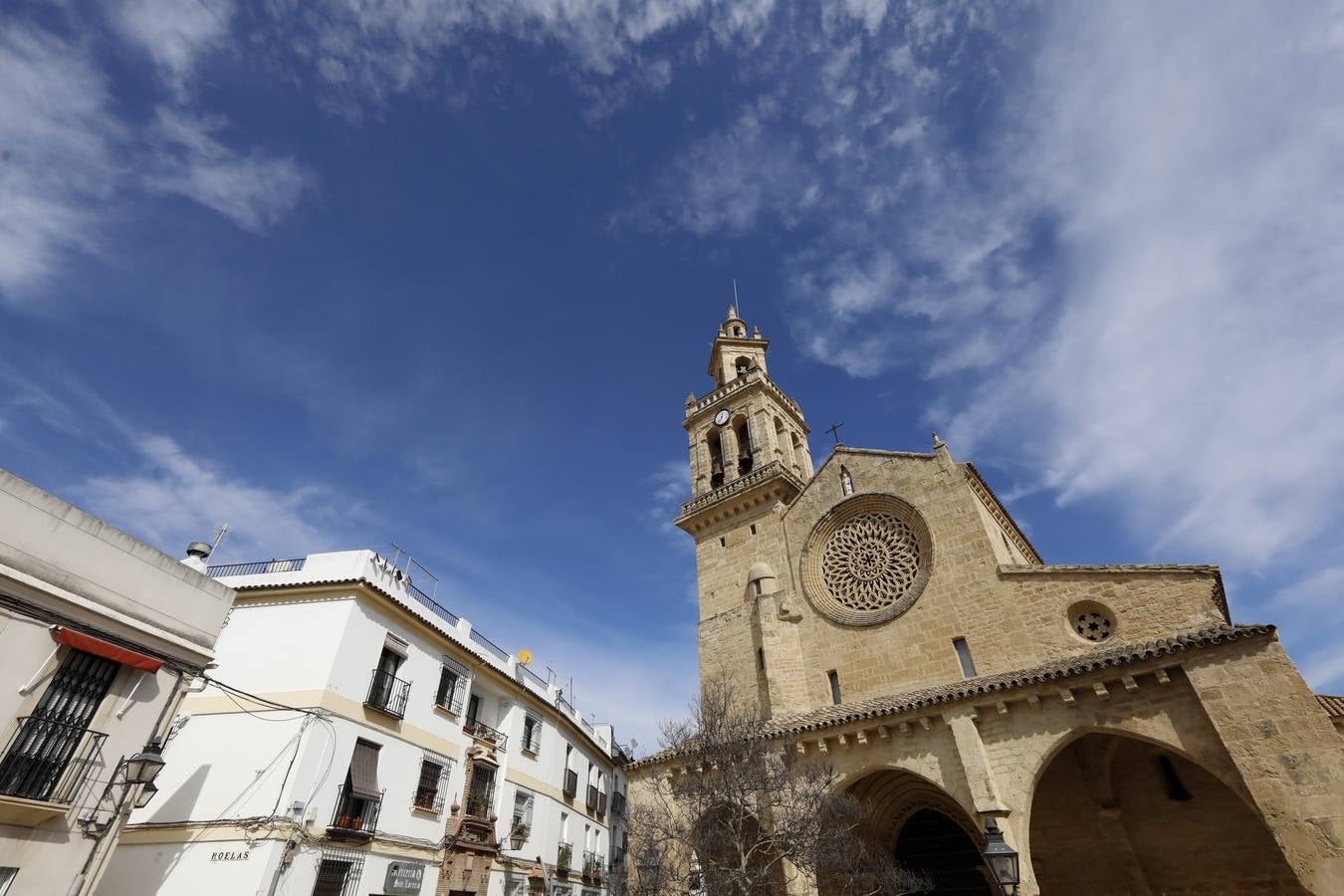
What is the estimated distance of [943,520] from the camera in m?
16.8

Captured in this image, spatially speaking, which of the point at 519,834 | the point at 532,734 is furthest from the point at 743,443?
the point at 519,834

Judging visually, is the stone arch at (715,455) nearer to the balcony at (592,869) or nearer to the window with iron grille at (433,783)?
the balcony at (592,869)

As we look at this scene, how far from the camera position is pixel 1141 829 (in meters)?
13.2

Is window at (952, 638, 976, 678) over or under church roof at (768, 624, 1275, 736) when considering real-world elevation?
over

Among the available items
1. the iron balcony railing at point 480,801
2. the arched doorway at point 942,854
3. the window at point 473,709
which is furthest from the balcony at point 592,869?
the arched doorway at point 942,854

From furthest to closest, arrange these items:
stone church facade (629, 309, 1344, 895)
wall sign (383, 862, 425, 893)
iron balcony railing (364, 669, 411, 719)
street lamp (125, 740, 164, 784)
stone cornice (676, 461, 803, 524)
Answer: stone cornice (676, 461, 803, 524), iron balcony railing (364, 669, 411, 719), wall sign (383, 862, 425, 893), stone church facade (629, 309, 1344, 895), street lamp (125, 740, 164, 784)

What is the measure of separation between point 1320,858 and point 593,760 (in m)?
19.5

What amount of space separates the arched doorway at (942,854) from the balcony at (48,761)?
15154 millimetres

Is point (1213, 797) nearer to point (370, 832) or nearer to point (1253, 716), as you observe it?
point (1253, 716)

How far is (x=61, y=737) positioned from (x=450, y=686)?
8304 mm

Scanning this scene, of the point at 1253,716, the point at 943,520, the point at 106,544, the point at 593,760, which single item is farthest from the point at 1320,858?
the point at 593,760

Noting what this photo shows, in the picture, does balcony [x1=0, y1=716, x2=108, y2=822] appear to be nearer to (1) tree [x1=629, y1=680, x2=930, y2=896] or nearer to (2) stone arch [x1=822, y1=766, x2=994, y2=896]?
(1) tree [x1=629, y1=680, x2=930, y2=896]

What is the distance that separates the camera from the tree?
11.8 meters

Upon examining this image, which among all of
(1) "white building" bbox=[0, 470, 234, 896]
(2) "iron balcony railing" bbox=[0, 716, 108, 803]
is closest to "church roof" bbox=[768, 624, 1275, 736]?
(1) "white building" bbox=[0, 470, 234, 896]
